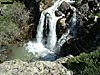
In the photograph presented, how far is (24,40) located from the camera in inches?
519

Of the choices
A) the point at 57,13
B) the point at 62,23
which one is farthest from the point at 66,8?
the point at 62,23

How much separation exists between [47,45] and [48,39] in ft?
3.26

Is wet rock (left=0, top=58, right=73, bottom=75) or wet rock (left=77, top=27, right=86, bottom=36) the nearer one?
wet rock (left=0, top=58, right=73, bottom=75)

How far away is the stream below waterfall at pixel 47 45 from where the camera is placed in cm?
1112

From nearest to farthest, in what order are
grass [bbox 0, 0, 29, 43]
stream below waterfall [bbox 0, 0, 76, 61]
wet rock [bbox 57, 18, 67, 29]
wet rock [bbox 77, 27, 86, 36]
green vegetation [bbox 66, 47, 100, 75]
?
green vegetation [bbox 66, 47, 100, 75]
wet rock [bbox 77, 27, 86, 36]
wet rock [bbox 57, 18, 67, 29]
stream below waterfall [bbox 0, 0, 76, 61]
grass [bbox 0, 0, 29, 43]

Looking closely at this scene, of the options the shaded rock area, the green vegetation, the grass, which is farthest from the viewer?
the grass

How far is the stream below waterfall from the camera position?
1112 cm

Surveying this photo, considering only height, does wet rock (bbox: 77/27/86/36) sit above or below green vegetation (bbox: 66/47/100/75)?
above

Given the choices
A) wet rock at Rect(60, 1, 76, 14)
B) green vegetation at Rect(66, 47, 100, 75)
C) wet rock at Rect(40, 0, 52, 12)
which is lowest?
green vegetation at Rect(66, 47, 100, 75)

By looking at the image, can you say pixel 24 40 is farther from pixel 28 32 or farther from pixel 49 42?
pixel 49 42

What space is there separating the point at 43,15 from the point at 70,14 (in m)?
3.78

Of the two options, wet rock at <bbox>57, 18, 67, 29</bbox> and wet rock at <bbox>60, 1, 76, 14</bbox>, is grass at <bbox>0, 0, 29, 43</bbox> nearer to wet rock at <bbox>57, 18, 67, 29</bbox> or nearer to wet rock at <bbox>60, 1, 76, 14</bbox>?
wet rock at <bbox>57, 18, 67, 29</bbox>

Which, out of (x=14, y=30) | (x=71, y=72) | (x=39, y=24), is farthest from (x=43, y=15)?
(x=71, y=72)

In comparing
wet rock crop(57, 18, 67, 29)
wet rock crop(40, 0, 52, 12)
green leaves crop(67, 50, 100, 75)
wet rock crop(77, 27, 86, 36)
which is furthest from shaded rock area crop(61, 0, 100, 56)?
wet rock crop(40, 0, 52, 12)
